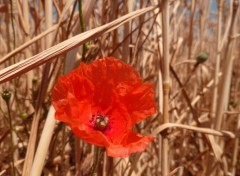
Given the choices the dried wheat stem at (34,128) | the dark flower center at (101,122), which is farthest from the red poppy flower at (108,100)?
the dried wheat stem at (34,128)

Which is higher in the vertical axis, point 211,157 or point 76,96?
point 76,96

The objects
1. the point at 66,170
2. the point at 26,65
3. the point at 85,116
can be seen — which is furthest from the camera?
the point at 66,170

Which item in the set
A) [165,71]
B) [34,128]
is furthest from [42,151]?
[165,71]

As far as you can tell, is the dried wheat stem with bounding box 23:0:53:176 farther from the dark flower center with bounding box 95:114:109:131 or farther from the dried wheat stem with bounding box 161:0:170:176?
the dried wheat stem with bounding box 161:0:170:176

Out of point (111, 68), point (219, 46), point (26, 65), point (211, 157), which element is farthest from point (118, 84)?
point (219, 46)

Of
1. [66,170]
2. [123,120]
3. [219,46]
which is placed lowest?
[66,170]

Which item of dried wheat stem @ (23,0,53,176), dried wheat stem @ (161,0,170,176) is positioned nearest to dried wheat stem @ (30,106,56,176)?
dried wheat stem @ (23,0,53,176)

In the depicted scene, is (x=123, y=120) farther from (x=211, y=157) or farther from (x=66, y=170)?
(x=211, y=157)

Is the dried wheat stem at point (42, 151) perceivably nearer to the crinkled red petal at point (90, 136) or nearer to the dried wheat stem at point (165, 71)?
the crinkled red petal at point (90, 136)

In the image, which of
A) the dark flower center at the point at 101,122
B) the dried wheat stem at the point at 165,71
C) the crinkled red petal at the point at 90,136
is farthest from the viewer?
the dried wheat stem at the point at 165,71
